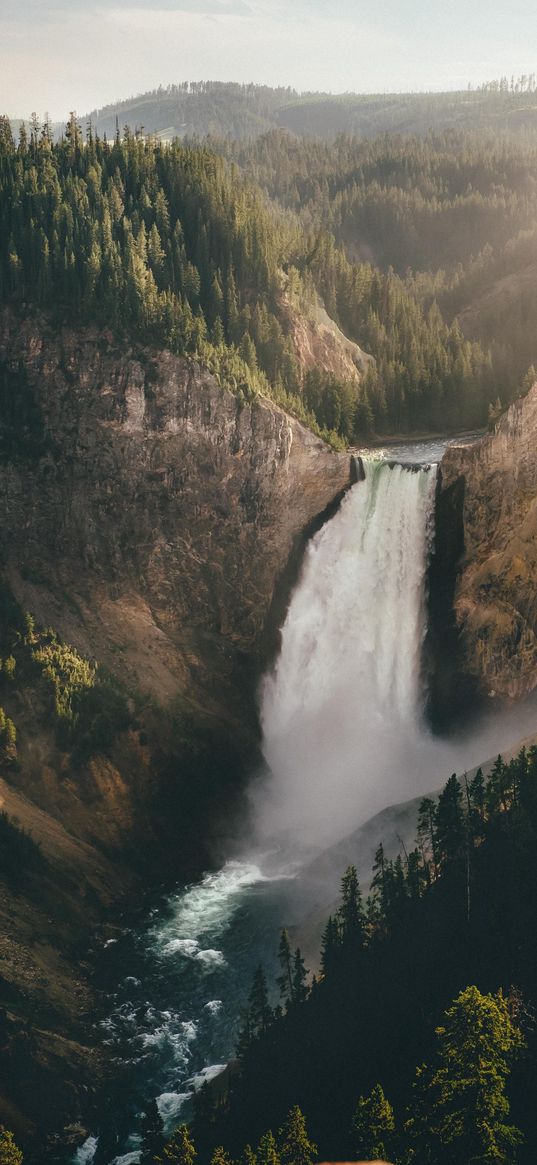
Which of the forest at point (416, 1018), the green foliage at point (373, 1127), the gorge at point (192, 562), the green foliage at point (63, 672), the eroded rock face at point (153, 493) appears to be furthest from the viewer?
the eroded rock face at point (153, 493)

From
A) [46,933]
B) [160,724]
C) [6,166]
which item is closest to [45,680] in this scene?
[160,724]

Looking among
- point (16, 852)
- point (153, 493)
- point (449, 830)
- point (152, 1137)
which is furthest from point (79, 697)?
point (152, 1137)

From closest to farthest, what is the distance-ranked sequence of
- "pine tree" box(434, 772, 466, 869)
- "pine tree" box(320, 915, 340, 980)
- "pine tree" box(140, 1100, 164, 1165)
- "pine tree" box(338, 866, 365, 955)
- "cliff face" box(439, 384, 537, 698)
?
"pine tree" box(140, 1100, 164, 1165)
"pine tree" box(320, 915, 340, 980)
"pine tree" box(338, 866, 365, 955)
"pine tree" box(434, 772, 466, 869)
"cliff face" box(439, 384, 537, 698)

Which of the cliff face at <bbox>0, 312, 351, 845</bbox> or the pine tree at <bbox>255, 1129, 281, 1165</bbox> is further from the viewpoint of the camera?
the cliff face at <bbox>0, 312, 351, 845</bbox>

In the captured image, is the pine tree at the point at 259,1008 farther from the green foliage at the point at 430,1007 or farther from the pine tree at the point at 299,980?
the pine tree at the point at 299,980

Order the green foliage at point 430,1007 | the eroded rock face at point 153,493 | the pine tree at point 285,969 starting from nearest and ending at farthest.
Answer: the green foliage at point 430,1007
the pine tree at point 285,969
the eroded rock face at point 153,493

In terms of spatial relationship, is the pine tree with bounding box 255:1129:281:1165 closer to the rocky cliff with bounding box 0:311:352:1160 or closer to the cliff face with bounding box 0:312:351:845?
the rocky cliff with bounding box 0:311:352:1160

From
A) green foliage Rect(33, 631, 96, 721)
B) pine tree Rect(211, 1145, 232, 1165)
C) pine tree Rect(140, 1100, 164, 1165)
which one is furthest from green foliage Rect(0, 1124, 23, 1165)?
green foliage Rect(33, 631, 96, 721)

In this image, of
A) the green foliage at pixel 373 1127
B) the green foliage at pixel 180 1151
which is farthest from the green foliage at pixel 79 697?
the green foliage at pixel 373 1127
